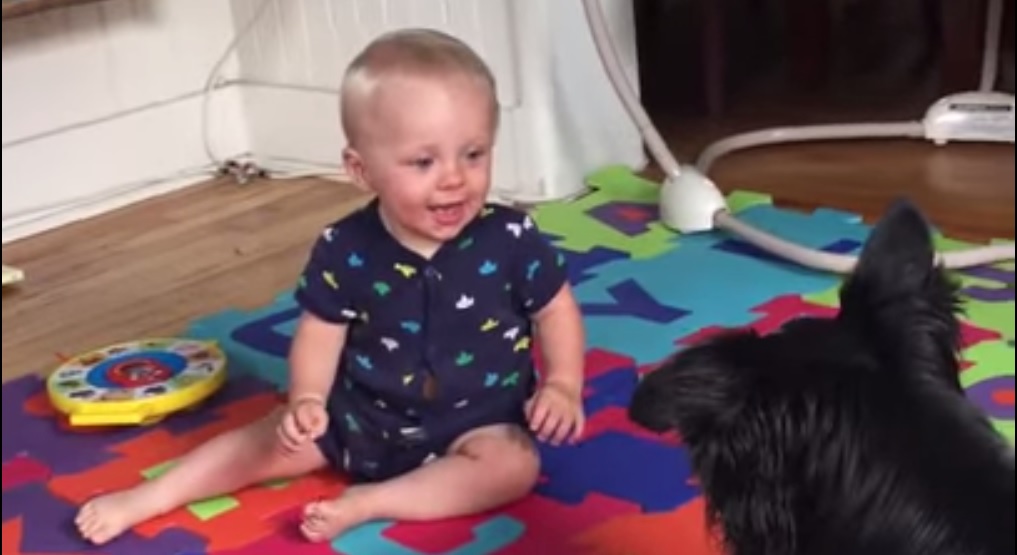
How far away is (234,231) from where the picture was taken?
1.47 metres

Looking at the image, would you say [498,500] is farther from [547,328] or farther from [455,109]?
[455,109]

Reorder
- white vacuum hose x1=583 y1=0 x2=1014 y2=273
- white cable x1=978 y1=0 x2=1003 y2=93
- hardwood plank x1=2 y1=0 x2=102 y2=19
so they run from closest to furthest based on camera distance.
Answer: hardwood plank x1=2 y1=0 x2=102 y2=19 < white cable x1=978 y1=0 x2=1003 y2=93 < white vacuum hose x1=583 y1=0 x2=1014 y2=273

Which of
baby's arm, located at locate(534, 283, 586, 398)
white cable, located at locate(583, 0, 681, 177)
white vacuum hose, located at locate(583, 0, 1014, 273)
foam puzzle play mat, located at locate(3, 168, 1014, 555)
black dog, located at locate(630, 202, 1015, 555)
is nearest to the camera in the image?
black dog, located at locate(630, 202, 1015, 555)

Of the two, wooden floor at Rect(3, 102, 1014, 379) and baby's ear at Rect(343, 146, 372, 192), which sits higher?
baby's ear at Rect(343, 146, 372, 192)

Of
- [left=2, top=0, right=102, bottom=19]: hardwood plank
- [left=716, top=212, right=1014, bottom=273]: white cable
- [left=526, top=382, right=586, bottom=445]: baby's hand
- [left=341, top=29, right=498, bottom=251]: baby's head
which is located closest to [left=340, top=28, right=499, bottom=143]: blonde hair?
[left=341, top=29, right=498, bottom=251]: baby's head

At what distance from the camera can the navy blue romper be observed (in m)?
1.16

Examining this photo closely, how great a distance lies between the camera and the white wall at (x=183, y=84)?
2.57ft

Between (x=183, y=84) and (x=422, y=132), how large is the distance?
22 centimetres

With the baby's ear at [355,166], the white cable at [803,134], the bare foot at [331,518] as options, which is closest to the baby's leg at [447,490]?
the bare foot at [331,518]

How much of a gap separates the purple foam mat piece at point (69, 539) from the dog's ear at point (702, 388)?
0.44 m

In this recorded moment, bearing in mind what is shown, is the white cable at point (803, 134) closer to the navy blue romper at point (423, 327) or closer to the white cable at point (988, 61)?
the white cable at point (988, 61)

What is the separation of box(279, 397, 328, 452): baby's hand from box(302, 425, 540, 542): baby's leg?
0.17ft

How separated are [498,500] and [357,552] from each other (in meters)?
0.11

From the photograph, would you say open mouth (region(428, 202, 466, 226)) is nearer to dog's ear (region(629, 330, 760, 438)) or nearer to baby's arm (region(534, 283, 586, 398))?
baby's arm (region(534, 283, 586, 398))
